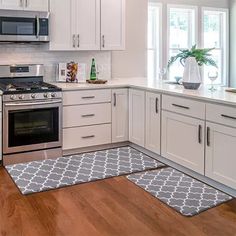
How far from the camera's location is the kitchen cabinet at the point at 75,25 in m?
4.54

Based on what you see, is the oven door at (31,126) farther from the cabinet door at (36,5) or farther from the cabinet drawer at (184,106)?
the cabinet drawer at (184,106)

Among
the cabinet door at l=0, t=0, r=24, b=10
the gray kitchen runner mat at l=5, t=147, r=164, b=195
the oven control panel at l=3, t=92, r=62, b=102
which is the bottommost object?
the gray kitchen runner mat at l=5, t=147, r=164, b=195

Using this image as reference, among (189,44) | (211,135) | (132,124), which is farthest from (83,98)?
(189,44)

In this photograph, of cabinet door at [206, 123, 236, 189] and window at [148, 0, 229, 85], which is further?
window at [148, 0, 229, 85]

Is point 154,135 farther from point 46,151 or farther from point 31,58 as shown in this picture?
point 31,58

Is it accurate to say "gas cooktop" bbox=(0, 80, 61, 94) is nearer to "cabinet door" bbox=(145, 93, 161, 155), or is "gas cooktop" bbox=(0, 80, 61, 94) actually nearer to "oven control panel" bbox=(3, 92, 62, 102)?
"oven control panel" bbox=(3, 92, 62, 102)

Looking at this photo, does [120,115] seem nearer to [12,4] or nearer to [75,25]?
[75,25]

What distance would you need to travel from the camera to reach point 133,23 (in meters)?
5.52

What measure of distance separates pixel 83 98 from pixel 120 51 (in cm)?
132

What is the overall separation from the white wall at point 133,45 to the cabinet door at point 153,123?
1.33 m

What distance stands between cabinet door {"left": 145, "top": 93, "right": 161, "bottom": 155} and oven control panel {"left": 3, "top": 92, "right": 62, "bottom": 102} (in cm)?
104

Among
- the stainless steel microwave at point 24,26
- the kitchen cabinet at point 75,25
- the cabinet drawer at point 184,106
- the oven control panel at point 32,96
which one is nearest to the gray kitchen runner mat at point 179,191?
the cabinet drawer at point 184,106

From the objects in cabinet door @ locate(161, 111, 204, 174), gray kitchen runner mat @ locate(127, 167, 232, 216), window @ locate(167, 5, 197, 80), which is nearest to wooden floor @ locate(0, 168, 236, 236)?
gray kitchen runner mat @ locate(127, 167, 232, 216)

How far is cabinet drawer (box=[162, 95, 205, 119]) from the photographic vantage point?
3.48m
